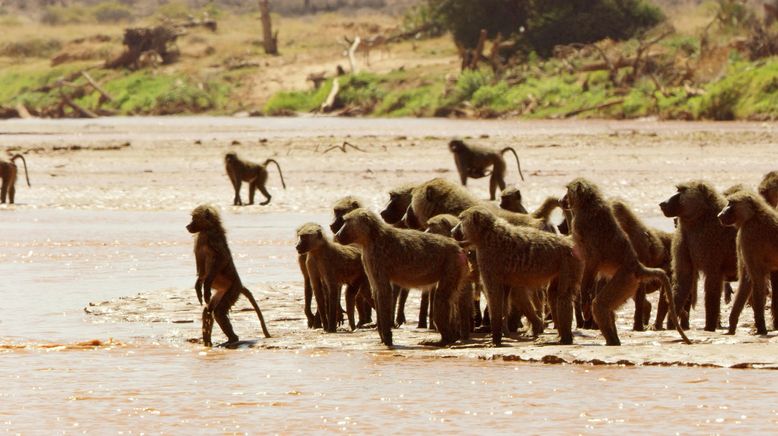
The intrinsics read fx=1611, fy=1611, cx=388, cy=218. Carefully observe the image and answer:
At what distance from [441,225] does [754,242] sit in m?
2.03

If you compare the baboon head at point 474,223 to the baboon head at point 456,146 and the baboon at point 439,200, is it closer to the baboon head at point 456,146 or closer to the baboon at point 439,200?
the baboon at point 439,200

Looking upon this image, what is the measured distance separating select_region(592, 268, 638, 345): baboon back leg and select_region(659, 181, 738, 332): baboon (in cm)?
92

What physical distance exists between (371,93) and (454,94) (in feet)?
14.7

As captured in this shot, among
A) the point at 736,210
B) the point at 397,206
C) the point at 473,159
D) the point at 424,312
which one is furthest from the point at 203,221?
the point at 473,159

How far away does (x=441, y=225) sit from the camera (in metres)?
10.6

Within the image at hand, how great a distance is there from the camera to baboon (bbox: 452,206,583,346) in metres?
9.66

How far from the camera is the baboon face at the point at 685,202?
10.4 meters

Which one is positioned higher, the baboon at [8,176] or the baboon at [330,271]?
the baboon at [330,271]

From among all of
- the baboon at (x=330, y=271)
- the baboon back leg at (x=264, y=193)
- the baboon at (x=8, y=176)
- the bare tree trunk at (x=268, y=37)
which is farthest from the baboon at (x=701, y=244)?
the bare tree trunk at (x=268, y=37)

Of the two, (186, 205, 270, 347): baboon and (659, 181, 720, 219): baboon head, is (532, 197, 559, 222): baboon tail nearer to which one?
(659, 181, 720, 219): baboon head

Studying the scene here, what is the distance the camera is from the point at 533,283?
981 centimetres

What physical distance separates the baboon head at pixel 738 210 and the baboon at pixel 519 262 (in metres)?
0.98

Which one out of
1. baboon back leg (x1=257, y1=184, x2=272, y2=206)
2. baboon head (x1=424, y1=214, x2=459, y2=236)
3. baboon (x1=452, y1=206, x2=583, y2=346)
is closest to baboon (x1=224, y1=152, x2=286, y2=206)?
baboon back leg (x1=257, y1=184, x2=272, y2=206)

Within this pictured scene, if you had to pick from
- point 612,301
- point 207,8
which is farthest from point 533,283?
point 207,8
